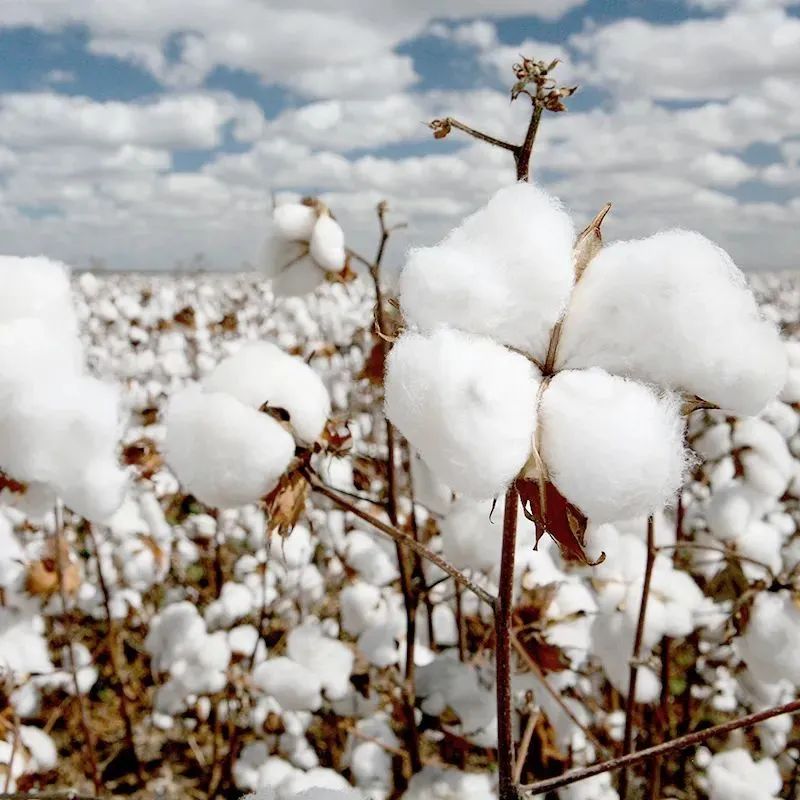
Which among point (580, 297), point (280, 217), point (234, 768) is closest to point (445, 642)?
point (234, 768)

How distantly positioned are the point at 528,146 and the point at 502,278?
0.31 meters

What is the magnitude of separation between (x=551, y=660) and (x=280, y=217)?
4.17 feet

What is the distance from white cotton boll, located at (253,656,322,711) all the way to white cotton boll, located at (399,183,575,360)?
175cm

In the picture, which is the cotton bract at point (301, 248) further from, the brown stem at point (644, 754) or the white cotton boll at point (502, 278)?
the brown stem at point (644, 754)

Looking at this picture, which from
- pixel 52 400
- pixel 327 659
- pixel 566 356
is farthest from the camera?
pixel 327 659

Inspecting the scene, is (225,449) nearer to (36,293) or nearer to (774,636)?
(36,293)

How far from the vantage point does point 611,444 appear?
0.67 meters

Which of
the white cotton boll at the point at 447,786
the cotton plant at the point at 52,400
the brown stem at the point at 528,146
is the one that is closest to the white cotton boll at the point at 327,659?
the white cotton boll at the point at 447,786

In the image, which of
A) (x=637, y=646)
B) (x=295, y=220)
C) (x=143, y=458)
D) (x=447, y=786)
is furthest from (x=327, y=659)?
(x=295, y=220)

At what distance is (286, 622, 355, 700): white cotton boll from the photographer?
7.62 ft

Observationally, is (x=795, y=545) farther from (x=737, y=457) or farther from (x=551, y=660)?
(x=551, y=660)

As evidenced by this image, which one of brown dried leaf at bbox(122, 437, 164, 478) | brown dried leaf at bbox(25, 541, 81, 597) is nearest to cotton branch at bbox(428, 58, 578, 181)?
brown dried leaf at bbox(122, 437, 164, 478)

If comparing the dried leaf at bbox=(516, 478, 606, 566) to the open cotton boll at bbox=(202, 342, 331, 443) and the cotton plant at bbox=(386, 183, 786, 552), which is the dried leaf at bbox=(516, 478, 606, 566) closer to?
the cotton plant at bbox=(386, 183, 786, 552)

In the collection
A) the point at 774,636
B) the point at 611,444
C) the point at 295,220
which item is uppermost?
the point at 295,220
